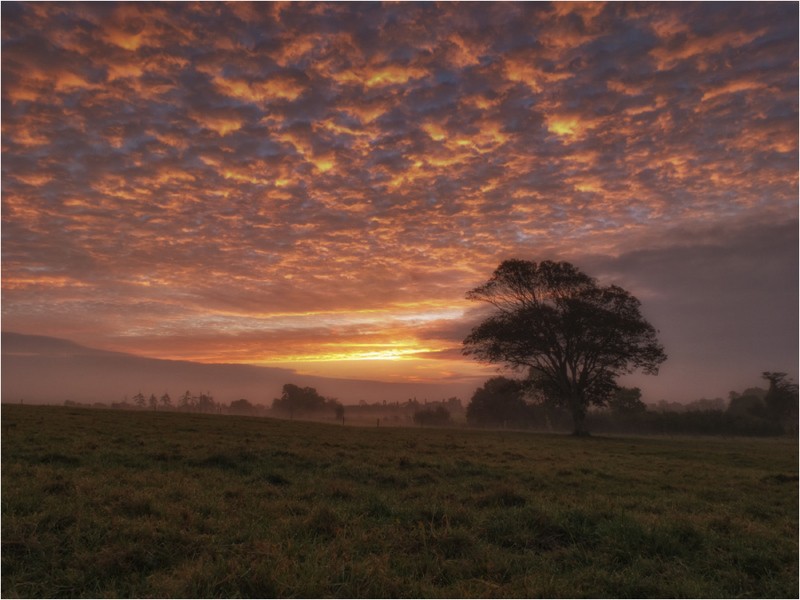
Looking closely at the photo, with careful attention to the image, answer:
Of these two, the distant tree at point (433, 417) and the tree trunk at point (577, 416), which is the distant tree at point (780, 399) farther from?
the distant tree at point (433, 417)

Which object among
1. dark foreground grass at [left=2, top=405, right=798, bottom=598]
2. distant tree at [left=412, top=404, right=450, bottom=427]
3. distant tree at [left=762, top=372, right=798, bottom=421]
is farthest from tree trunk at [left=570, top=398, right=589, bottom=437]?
distant tree at [left=412, top=404, right=450, bottom=427]

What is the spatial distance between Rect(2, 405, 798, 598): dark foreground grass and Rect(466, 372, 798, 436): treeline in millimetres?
43051

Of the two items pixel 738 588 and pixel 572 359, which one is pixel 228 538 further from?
pixel 572 359

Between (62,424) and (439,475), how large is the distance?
19.5 meters

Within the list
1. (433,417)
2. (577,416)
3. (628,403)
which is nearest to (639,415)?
(628,403)

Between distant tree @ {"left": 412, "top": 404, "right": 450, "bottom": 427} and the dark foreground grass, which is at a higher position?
the dark foreground grass

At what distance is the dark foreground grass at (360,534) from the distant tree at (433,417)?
146764 millimetres

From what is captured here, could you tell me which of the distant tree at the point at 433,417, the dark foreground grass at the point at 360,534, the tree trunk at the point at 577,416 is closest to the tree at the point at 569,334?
the tree trunk at the point at 577,416

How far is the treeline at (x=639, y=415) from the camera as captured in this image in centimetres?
7250

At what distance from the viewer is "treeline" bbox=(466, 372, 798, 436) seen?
72500 millimetres

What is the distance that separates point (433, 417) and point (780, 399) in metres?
96.2

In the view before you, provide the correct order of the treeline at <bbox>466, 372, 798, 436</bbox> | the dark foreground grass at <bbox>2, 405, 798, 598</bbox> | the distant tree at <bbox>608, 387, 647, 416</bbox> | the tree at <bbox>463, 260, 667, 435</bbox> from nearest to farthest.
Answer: the dark foreground grass at <bbox>2, 405, 798, 598</bbox> < the tree at <bbox>463, 260, 667, 435</bbox> < the treeline at <bbox>466, 372, 798, 436</bbox> < the distant tree at <bbox>608, 387, 647, 416</bbox>

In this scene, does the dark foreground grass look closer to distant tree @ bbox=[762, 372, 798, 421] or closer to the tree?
the tree

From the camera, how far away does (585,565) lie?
7.27 meters
